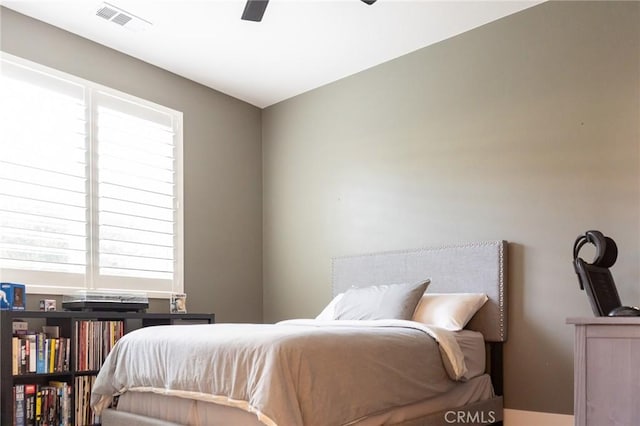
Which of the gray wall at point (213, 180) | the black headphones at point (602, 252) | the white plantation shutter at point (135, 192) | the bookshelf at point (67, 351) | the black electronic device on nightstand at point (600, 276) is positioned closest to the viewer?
the black electronic device on nightstand at point (600, 276)

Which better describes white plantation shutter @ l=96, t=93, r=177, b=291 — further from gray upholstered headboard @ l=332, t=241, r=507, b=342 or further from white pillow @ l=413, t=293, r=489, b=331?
→ white pillow @ l=413, t=293, r=489, b=331

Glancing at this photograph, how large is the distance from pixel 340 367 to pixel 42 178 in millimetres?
2425

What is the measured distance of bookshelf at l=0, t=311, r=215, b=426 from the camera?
3.19 meters

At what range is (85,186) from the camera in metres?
4.01

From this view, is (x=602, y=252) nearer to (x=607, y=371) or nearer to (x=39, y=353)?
(x=607, y=371)

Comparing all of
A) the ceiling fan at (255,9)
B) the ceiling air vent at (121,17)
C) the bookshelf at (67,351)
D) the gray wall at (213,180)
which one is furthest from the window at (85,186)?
the ceiling fan at (255,9)

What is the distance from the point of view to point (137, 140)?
4402mm

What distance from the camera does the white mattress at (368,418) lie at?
8.27ft

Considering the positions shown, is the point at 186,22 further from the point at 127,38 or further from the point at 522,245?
the point at 522,245

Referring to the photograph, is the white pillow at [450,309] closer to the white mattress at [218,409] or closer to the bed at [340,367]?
the bed at [340,367]

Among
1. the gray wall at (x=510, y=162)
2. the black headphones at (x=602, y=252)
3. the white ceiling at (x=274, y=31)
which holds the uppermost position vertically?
the white ceiling at (x=274, y=31)

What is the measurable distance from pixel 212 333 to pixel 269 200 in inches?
105

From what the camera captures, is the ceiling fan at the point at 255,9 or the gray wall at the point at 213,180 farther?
the gray wall at the point at 213,180

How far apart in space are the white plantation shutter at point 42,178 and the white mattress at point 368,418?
115 centimetres
